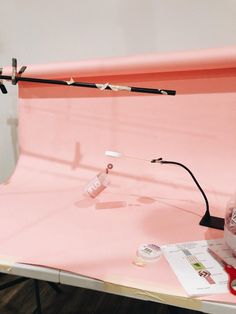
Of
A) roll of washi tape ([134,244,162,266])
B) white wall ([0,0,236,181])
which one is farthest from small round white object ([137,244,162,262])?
white wall ([0,0,236,181])

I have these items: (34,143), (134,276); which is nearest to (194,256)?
(134,276)

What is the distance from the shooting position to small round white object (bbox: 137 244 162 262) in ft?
2.57

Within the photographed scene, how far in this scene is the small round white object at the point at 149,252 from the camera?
0.78 meters

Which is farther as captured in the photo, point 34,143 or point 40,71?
point 34,143

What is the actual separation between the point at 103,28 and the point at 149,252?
108 centimetres

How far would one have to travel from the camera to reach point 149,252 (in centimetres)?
80

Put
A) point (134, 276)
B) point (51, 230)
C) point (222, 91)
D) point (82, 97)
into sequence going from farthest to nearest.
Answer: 1. point (82, 97)
2. point (222, 91)
3. point (51, 230)
4. point (134, 276)

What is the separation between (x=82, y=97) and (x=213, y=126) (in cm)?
62

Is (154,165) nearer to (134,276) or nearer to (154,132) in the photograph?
(154,132)

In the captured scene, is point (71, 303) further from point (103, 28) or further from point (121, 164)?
point (103, 28)

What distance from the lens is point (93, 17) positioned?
1.41m

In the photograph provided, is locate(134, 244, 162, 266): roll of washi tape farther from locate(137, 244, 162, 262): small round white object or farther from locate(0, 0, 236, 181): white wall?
locate(0, 0, 236, 181): white wall

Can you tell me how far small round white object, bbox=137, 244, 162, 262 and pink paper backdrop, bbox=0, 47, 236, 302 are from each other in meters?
0.02

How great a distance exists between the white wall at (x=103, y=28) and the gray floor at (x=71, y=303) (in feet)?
3.20
